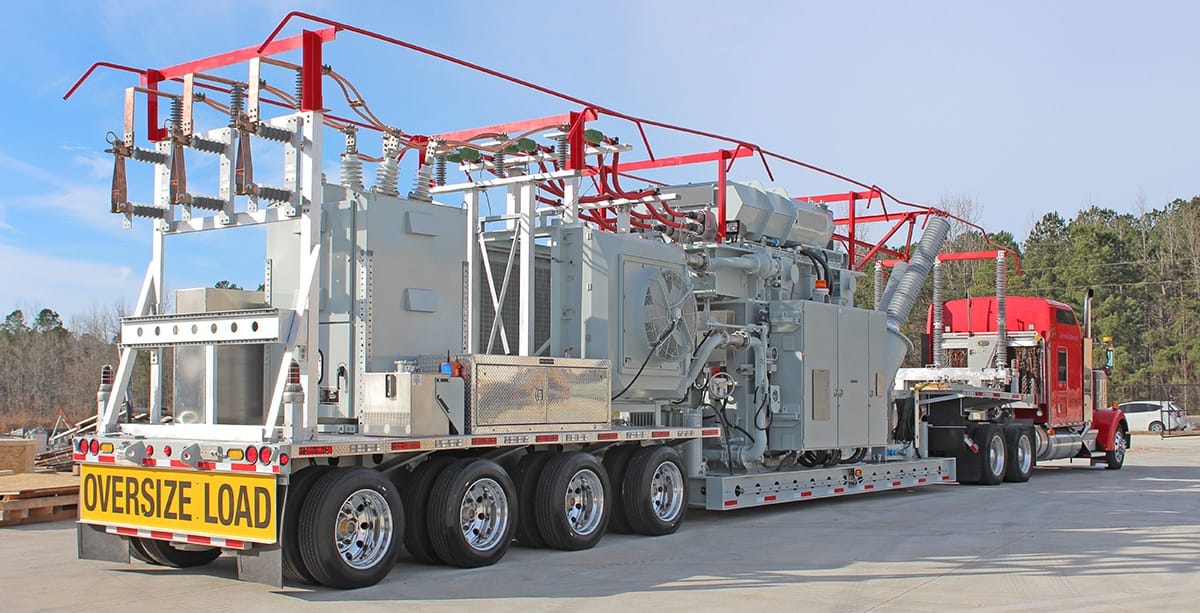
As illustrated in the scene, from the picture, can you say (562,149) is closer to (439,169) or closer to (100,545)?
(439,169)

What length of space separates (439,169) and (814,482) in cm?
640

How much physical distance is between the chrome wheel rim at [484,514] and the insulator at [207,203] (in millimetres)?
3248

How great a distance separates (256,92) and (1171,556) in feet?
31.0

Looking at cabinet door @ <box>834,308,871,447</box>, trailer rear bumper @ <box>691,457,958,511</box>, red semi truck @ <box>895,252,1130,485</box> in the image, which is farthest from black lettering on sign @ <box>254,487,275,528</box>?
red semi truck @ <box>895,252,1130,485</box>

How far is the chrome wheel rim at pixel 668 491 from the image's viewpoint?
41.8 ft

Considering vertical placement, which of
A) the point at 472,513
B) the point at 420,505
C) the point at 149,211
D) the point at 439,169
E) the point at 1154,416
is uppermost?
the point at 439,169

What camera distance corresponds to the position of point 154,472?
9.35 metres

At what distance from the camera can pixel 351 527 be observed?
362 inches

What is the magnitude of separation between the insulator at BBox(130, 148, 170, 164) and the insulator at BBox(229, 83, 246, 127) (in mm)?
878

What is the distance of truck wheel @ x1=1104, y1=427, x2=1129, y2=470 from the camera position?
2381cm

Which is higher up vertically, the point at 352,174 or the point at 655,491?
the point at 352,174

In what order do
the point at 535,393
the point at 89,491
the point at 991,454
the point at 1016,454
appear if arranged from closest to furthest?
the point at 89,491 < the point at 535,393 < the point at 991,454 < the point at 1016,454

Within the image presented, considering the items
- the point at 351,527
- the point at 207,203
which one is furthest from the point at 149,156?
the point at 351,527

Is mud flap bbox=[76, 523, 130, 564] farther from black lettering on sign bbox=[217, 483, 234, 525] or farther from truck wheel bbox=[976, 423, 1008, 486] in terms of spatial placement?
truck wheel bbox=[976, 423, 1008, 486]
